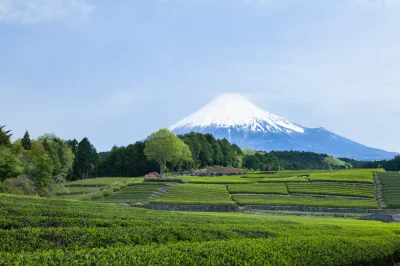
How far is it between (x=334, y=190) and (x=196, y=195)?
65.2 feet

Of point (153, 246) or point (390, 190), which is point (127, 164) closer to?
point (390, 190)

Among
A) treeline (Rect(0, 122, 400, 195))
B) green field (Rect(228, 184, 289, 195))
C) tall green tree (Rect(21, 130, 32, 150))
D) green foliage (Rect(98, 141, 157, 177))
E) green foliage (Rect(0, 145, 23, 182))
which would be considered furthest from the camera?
green foliage (Rect(98, 141, 157, 177))

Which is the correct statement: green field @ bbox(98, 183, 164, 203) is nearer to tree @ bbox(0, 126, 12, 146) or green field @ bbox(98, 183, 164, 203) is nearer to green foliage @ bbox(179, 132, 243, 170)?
tree @ bbox(0, 126, 12, 146)

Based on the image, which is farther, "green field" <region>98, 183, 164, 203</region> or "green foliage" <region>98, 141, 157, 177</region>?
"green foliage" <region>98, 141, 157, 177</region>

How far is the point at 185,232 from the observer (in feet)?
39.4

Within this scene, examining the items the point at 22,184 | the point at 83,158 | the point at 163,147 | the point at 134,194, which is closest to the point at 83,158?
the point at 83,158

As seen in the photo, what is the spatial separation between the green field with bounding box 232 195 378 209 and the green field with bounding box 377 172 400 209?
200 cm

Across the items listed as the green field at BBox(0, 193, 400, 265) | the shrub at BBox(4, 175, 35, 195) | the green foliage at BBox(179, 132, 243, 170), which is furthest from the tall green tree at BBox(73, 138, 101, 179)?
the green field at BBox(0, 193, 400, 265)

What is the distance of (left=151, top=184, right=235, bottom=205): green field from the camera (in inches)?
1722

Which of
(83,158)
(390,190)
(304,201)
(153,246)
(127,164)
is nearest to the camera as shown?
(153,246)

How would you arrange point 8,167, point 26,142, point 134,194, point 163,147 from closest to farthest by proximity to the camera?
point 8,167 < point 134,194 < point 163,147 < point 26,142

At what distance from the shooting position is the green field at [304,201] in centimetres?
4177

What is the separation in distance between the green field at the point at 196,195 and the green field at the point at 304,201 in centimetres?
237

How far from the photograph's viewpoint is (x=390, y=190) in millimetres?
50062
